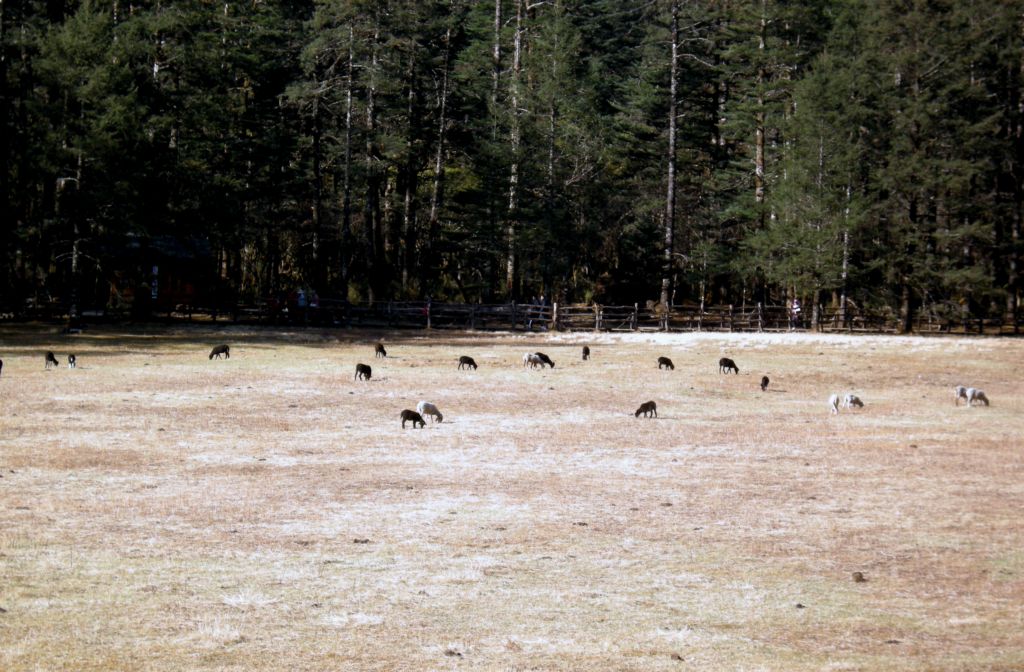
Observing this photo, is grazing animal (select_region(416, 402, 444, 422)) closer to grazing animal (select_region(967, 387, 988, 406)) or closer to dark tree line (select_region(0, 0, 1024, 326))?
grazing animal (select_region(967, 387, 988, 406))

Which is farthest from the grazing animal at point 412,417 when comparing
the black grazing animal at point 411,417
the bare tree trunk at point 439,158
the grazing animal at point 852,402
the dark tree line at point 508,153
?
the bare tree trunk at point 439,158

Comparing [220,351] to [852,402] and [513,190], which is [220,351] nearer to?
[852,402]

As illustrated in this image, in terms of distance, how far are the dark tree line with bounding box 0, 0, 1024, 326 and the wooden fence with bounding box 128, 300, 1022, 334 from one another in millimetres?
1672

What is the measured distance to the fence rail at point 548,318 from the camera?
5656 centimetres

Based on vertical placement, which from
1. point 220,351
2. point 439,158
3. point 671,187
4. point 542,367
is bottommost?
point 542,367

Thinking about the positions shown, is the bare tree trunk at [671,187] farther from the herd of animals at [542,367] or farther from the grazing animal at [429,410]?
the grazing animal at [429,410]

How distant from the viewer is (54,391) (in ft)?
87.0

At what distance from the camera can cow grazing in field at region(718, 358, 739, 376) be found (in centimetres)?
3494

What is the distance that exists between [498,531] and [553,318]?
4407 cm

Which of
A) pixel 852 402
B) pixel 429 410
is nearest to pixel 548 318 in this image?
pixel 852 402

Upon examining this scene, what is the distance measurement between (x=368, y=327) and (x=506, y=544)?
4445 cm

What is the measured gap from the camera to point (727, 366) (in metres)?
35.3

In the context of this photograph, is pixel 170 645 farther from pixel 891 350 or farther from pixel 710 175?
pixel 710 175

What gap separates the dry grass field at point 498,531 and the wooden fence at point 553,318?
27885mm
